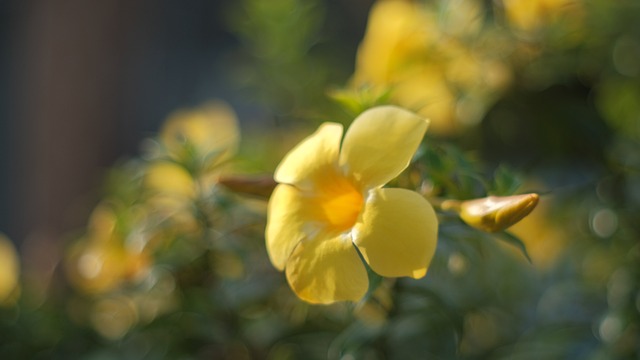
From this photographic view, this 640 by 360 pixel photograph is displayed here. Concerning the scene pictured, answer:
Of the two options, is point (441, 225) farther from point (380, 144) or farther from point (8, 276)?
point (8, 276)

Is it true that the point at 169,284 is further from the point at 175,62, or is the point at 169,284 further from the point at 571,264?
the point at 175,62

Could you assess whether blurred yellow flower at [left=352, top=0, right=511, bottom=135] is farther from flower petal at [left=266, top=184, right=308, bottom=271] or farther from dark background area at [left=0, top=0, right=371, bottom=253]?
dark background area at [left=0, top=0, right=371, bottom=253]

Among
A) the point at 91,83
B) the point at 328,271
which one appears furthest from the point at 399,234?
the point at 91,83

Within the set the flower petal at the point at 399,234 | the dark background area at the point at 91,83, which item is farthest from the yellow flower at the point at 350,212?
the dark background area at the point at 91,83

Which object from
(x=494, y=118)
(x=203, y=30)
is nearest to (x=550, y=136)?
(x=494, y=118)

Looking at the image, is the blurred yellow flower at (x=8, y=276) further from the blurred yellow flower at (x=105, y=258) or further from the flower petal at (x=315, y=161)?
the flower petal at (x=315, y=161)
